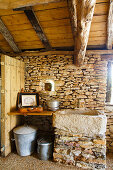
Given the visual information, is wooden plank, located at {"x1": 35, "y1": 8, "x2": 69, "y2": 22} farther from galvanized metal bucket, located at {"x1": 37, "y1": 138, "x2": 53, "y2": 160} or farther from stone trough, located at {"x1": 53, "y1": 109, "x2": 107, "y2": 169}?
galvanized metal bucket, located at {"x1": 37, "y1": 138, "x2": 53, "y2": 160}

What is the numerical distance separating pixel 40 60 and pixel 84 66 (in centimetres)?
125

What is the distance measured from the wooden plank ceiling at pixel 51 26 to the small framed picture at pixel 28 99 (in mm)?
1336

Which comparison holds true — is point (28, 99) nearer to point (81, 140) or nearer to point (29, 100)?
point (29, 100)

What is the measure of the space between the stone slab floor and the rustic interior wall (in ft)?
2.76

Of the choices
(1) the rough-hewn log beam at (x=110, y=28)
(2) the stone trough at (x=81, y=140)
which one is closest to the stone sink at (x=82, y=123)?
(2) the stone trough at (x=81, y=140)

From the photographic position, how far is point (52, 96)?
3291 mm

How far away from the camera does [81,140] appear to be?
2.40m

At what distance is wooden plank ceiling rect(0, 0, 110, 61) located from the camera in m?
2.17

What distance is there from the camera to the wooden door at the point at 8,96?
2.67 m

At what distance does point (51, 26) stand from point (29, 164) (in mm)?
3006

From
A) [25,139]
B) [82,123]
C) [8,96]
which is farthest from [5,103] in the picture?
[82,123]

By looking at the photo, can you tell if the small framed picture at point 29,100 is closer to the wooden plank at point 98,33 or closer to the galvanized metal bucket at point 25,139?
the galvanized metal bucket at point 25,139

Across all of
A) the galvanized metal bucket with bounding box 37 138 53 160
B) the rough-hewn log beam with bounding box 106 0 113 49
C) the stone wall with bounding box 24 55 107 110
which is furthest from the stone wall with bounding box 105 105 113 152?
the rough-hewn log beam with bounding box 106 0 113 49

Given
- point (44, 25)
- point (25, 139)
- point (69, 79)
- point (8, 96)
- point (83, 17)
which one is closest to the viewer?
point (83, 17)
